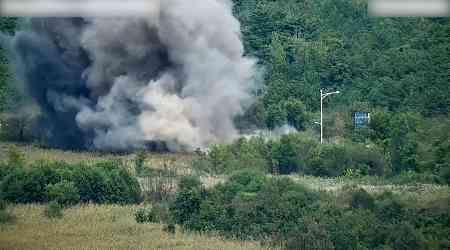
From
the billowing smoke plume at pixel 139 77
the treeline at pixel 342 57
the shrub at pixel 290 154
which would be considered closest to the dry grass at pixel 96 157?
the billowing smoke plume at pixel 139 77

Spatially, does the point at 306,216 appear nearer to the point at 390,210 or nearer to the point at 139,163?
the point at 390,210

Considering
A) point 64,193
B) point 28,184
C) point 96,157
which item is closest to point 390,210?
point 64,193

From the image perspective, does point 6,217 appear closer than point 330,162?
Yes

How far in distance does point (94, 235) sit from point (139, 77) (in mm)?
20169

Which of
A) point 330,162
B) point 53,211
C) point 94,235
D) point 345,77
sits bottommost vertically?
point 94,235

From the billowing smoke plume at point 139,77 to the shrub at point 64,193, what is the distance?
12.5m

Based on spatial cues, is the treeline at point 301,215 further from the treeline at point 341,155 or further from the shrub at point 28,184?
the treeline at point 341,155

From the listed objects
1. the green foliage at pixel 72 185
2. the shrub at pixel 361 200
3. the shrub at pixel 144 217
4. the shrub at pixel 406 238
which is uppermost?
the green foliage at pixel 72 185

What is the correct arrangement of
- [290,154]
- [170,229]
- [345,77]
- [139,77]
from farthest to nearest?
[345,77] < [139,77] < [290,154] < [170,229]

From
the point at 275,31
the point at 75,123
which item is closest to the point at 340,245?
the point at 75,123

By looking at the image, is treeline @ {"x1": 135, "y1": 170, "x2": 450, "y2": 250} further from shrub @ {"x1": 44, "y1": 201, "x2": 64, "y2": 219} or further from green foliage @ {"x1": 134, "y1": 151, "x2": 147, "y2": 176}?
green foliage @ {"x1": 134, "y1": 151, "x2": 147, "y2": 176}

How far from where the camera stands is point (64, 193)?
33.0 metres

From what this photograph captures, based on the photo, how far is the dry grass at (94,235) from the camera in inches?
1065

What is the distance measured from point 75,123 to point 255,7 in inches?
671
